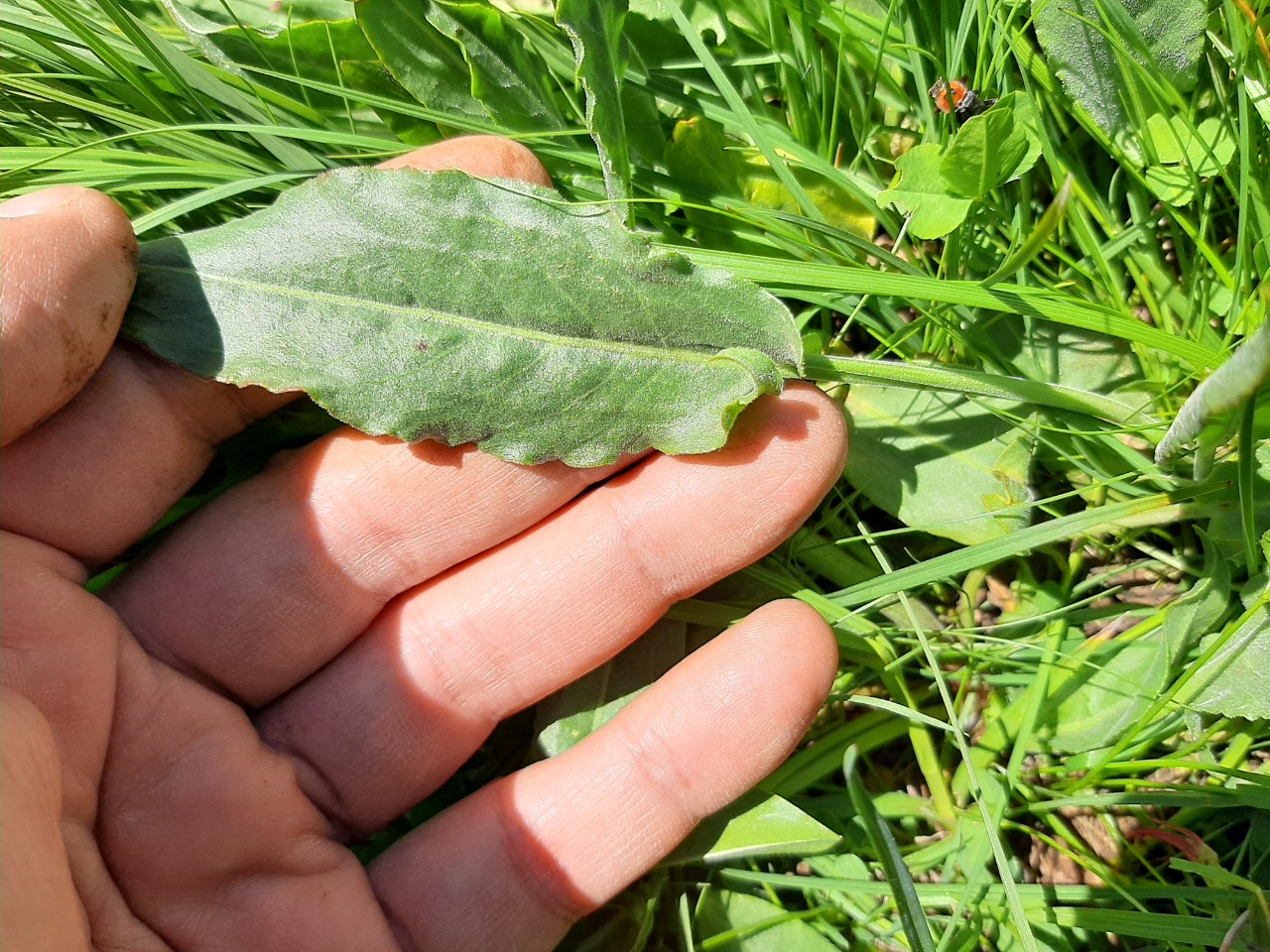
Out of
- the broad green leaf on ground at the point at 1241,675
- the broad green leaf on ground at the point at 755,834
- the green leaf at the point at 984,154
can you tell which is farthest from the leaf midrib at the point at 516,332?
the broad green leaf on ground at the point at 1241,675

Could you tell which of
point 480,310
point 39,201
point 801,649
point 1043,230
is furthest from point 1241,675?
point 39,201

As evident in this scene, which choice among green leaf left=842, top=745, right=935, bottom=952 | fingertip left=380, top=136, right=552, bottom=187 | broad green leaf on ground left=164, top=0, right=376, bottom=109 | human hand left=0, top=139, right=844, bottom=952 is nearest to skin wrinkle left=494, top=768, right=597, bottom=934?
human hand left=0, top=139, right=844, bottom=952

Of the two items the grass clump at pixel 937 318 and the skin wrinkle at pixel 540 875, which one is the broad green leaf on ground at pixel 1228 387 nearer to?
the grass clump at pixel 937 318

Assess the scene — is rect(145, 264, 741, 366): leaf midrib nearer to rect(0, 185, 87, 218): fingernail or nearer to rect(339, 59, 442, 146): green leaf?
rect(0, 185, 87, 218): fingernail

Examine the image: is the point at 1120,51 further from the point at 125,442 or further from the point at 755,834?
the point at 125,442

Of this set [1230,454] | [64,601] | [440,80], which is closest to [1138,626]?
[1230,454]

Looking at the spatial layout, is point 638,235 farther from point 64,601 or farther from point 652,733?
point 64,601

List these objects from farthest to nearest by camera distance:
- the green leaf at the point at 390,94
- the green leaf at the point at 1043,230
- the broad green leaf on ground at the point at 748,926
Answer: the green leaf at the point at 390,94, the broad green leaf on ground at the point at 748,926, the green leaf at the point at 1043,230
